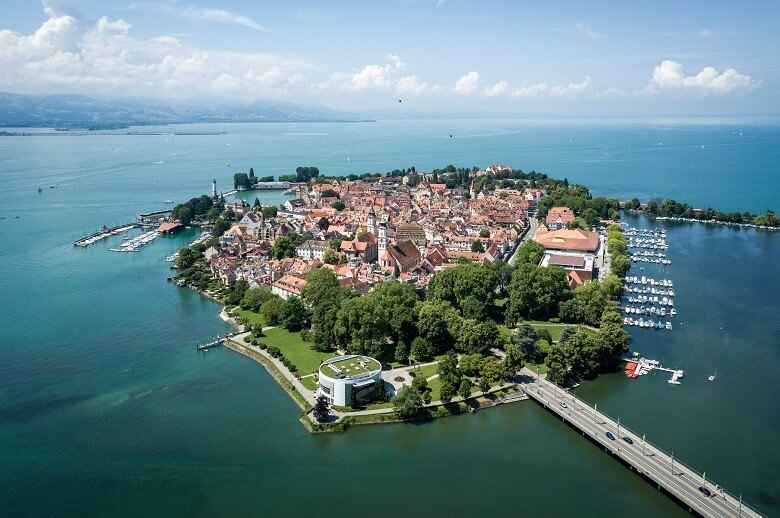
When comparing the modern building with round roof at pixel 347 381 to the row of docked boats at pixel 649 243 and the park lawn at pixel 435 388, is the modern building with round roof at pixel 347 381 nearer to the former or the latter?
the park lawn at pixel 435 388

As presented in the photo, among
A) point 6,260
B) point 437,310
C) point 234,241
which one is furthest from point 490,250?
point 6,260

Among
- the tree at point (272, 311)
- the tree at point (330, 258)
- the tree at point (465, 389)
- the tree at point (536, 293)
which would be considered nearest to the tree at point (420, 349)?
the tree at point (465, 389)

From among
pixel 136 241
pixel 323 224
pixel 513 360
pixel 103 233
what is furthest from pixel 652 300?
pixel 103 233

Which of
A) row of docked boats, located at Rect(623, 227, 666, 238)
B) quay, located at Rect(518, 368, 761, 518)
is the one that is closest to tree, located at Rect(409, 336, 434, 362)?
quay, located at Rect(518, 368, 761, 518)

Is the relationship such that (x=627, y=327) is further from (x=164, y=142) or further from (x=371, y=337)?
(x=164, y=142)

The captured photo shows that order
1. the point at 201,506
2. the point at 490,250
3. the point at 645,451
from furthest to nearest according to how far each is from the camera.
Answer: the point at 490,250
the point at 645,451
the point at 201,506
